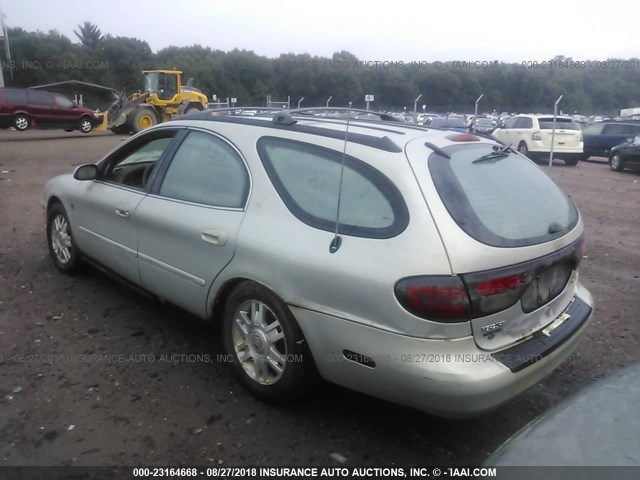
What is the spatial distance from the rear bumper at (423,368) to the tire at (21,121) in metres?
21.6

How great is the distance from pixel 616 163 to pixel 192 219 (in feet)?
52.8

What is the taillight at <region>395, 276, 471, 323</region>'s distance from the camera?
7.49 feet

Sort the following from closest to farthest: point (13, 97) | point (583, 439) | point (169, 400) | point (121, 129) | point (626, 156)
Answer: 1. point (583, 439)
2. point (169, 400)
3. point (626, 156)
4. point (13, 97)
5. point (121, 129)

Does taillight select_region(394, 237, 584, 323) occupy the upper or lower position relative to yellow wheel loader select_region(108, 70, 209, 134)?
lower

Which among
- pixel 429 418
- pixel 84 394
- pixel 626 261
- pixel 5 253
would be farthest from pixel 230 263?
pixel 626 261

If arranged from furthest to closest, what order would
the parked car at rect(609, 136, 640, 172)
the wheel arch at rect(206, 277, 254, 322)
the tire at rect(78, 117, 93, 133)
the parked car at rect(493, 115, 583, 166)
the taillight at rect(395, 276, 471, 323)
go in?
the tire at rect(78, 117, 93, 133) < the parked car at rect(493, 115, 583, 166) < the parked car at rect(609, 136, 640, 172) < the wheel arch at rect(206, 277, 254, 322) < the taillight at rect(395, 276, 471, 323)

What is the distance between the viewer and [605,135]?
62.8 ft

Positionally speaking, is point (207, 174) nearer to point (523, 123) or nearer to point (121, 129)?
point (523, 123)

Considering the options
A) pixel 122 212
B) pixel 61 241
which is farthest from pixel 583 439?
pixel 61 241

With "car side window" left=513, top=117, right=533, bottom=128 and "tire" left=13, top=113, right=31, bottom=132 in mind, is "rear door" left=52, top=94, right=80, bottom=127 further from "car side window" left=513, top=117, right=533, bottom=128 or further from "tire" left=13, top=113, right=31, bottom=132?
"car side window" left=513, top=117, right=533, bottom=128

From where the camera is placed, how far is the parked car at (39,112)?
20.2 m

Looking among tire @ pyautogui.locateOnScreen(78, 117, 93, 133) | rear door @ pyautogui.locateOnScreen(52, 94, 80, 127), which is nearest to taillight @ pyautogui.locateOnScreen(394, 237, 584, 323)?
rear door @ pyautogui.locateOnScreen(52, 94, 80, 127)

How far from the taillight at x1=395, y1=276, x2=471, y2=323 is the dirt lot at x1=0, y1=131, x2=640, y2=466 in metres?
0.80

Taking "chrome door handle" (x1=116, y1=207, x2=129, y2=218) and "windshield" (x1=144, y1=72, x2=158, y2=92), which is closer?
"chrome door handle" (x1=116, y1=207, x2=129, y2=218)
